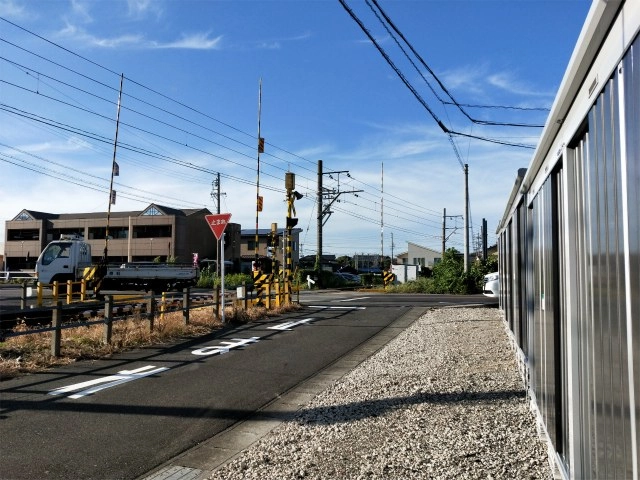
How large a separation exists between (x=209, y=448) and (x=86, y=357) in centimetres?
499

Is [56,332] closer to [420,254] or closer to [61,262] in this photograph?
[61,262]

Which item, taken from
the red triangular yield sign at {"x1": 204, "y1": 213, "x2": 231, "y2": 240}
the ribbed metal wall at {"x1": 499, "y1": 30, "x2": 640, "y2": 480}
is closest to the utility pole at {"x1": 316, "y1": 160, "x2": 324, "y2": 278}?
the red triangular yield sign at {"x1": 204, "y1": 213, "x2": 231, "y2": 240}

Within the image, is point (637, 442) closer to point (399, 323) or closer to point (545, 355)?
point (545, 355)

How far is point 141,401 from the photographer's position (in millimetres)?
6477

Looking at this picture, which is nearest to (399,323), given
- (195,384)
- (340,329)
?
(340,329)

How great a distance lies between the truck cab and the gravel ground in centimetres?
2185

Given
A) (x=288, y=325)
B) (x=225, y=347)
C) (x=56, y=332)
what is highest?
(x=56, y=332)

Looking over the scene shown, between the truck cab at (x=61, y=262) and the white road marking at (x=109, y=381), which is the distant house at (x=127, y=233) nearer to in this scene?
the truck cab at (x=61, y=262)

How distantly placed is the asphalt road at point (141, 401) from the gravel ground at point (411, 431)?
33.5 inches

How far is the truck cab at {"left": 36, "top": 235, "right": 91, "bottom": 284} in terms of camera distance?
85.7ft

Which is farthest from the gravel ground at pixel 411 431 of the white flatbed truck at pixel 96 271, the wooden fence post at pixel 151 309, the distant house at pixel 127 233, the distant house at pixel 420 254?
the distant house at pixel 420 254

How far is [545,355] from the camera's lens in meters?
4.04

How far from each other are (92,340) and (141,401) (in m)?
4.15

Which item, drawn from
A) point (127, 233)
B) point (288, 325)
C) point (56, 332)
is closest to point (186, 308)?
point (288, 325)
